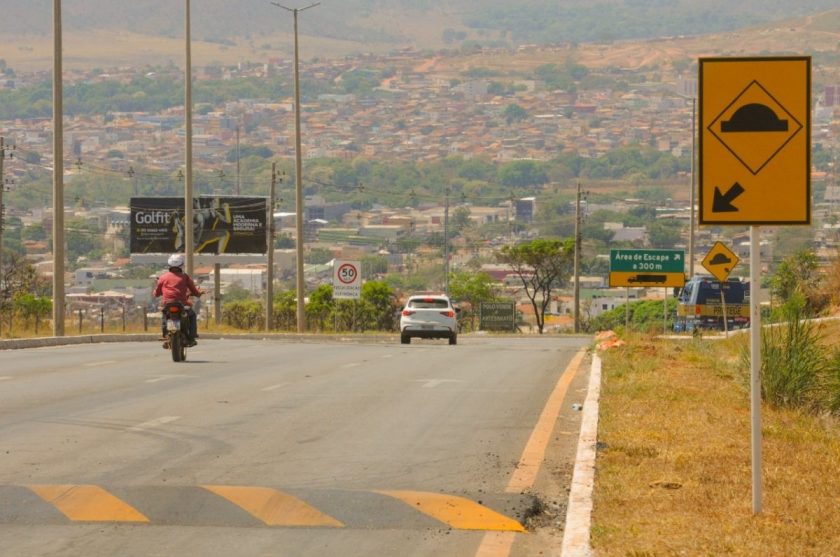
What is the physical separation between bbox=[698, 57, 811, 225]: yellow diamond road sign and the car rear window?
34.0 m

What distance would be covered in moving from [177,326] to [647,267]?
1380 inches

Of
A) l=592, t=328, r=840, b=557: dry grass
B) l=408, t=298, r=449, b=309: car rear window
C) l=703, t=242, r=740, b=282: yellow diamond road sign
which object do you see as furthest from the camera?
l=408, t=298, r=449, b=309: car rear window

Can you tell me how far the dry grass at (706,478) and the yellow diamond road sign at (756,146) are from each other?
72.7 inches

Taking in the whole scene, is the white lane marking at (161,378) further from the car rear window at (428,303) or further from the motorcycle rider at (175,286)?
the car rear window at (428,303)

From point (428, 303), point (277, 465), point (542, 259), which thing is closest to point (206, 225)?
point (542, 259)

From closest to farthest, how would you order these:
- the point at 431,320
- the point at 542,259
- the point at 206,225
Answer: the point at 431,320 → the point at 206,225 → the point at 542,259

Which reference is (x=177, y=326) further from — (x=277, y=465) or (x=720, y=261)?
(x=720, y=261)

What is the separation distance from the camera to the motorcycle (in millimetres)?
24812

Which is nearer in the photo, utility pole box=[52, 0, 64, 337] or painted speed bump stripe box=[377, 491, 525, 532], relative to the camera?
painted speed bump stripe box=[377, 491, 525, 532]

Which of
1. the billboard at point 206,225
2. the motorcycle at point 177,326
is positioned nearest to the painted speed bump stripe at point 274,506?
the motorcycle at point 177,326

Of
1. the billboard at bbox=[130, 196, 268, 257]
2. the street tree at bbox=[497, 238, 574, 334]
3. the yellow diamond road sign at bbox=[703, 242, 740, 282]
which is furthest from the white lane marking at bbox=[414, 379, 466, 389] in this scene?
the street tree at bbox=[497, 238, 574, 334]

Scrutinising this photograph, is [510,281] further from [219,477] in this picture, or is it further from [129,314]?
[219,477]

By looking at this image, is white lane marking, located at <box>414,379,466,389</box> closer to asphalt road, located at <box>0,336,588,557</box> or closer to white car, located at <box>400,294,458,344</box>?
asphalt road, located at <box>0,336,588,557</box>

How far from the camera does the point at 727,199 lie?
9750 millimetres
